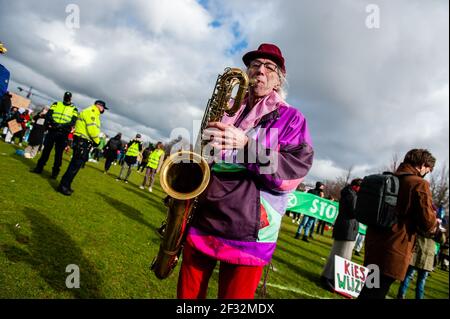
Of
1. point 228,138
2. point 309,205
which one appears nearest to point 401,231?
point 228,138

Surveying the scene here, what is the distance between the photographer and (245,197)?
1.74 meters

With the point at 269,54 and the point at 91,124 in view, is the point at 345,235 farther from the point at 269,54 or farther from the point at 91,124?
the point at 91,124

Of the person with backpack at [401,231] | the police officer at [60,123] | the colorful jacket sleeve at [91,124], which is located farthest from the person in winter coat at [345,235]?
the police officer at [60,123]

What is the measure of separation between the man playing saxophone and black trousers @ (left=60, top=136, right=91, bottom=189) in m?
5.88

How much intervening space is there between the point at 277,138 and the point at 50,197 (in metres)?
6.03

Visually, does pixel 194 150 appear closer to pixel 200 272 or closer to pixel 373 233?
pixel 200 272

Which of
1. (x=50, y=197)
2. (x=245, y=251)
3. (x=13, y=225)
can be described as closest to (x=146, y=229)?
(x=50, y=197)

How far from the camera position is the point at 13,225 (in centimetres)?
397

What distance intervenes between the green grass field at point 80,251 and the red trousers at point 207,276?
5.48 ft

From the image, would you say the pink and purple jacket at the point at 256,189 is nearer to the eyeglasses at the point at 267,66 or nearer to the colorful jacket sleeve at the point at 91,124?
the eyeglasses at the point at 267,66

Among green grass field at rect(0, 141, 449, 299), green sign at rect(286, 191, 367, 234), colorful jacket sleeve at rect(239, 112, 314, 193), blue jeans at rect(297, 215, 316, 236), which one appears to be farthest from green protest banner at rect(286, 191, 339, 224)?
colorful jacket sleeve at rect(239, 112, 314, 193)

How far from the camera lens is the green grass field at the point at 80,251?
3.04m

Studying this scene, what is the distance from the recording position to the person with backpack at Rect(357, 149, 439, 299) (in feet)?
10.5

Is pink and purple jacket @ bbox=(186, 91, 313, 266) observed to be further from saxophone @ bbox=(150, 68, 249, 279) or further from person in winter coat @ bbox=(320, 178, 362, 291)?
person in winter coat @ bbox=(320, 178, 362, 291)
